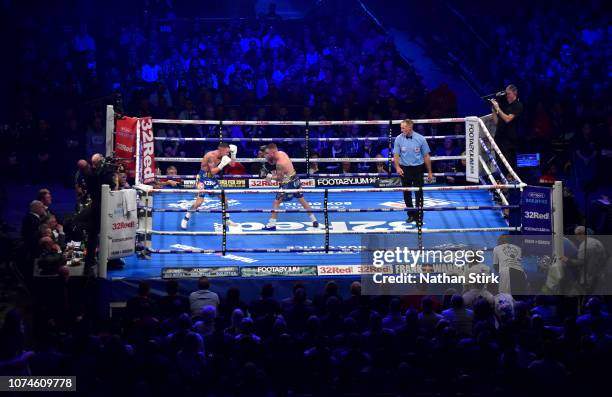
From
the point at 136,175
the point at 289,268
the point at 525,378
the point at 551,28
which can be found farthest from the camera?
the point at 551,28

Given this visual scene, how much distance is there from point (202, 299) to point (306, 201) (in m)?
3.74

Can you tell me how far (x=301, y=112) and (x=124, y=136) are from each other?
4856 millimetres

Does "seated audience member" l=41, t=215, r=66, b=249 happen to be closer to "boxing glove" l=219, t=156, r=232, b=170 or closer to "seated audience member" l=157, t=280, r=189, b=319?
"boxing glove" l=219, t=156, r=232, b=170

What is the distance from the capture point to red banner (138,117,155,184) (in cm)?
1278

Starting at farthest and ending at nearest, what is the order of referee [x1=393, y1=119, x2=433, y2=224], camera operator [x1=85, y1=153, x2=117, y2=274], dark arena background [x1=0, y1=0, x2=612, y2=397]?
referee [x1=393, y1=119, x2=433, y2=224], camera operator [x1=85, y1=153, x2=117, y2=274], dark arena background [x1=0, y1=0, x2=612, y2=397]

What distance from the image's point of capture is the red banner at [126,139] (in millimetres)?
12672

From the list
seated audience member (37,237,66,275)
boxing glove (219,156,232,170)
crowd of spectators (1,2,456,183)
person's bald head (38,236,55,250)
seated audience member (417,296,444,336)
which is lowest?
seated audience member (417,296,444,336)

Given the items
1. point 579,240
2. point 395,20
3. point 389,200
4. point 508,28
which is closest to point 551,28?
point 508,28

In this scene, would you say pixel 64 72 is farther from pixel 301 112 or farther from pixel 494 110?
pixel 494 110

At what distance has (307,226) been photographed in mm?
12391

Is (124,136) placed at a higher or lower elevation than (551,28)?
lower

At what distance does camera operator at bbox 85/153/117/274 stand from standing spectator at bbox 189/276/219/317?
160cm

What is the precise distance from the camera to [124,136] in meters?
12.8

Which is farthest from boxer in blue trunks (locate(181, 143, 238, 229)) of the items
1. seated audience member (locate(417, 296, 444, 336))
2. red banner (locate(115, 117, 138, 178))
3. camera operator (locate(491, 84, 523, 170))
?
seated audience member (locate(417, 296, 444, 336))
